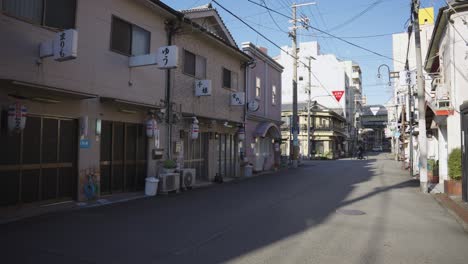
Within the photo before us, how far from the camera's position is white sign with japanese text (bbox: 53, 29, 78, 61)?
868cm

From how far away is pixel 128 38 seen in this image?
1249 cm

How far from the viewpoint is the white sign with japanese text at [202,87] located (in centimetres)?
1590

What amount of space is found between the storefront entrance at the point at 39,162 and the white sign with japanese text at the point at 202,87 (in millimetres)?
6705

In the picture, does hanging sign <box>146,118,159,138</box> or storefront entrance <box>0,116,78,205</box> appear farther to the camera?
hanging sign <box>146,118,159,138</box>

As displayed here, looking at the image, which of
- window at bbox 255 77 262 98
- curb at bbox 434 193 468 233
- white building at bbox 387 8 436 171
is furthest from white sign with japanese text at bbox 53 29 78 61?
white building at bbox 387 8 436 171

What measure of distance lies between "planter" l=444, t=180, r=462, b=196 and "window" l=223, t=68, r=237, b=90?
11617 mm

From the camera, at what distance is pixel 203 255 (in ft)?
19.2

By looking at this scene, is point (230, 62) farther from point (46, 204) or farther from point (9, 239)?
point (9, 239)

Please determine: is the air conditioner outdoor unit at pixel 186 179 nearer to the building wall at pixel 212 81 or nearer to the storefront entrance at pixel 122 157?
the storefront entrance at pixel 122 157

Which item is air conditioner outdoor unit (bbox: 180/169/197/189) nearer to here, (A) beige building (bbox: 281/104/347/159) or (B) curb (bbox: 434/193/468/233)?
(B) curb (bbox: 434/193/468/233)

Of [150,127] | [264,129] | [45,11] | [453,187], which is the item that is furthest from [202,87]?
[453,187]

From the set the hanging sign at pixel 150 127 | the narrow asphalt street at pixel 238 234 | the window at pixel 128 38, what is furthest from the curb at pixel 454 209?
the window at pixel 128 38

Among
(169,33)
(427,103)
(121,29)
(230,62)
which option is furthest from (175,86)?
(427,103)

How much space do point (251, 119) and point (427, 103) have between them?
34.9 feet
